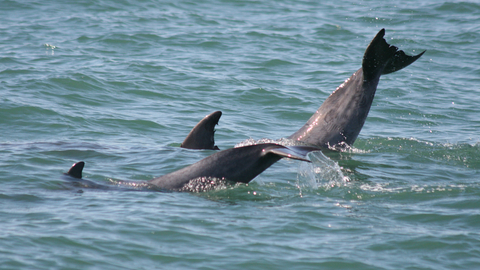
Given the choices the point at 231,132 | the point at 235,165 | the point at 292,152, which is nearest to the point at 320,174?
the point at 235,165

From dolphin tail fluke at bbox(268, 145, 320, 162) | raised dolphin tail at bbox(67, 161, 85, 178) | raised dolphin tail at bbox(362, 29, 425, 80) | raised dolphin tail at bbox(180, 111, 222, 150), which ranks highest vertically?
raised dolphin tail at bbox(362, 29, 425, 80)

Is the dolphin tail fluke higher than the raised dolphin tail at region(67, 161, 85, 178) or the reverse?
higher

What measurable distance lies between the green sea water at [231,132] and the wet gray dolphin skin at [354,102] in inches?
22.7

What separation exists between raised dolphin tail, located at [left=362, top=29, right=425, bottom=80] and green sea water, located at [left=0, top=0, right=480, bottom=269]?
1592 mm

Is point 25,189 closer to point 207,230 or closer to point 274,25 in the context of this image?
point 207,230

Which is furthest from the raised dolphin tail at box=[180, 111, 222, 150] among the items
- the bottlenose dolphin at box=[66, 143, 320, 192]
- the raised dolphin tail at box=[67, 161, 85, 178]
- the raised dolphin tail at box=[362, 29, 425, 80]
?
the raised dolphin tail at box=[362, 29, 425, 80]

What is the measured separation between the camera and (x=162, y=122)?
13.2 meters

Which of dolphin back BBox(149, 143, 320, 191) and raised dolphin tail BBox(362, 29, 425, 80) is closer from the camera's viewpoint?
dolphin back BBox(149, 143, 320, 191)

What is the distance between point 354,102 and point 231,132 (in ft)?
10.9

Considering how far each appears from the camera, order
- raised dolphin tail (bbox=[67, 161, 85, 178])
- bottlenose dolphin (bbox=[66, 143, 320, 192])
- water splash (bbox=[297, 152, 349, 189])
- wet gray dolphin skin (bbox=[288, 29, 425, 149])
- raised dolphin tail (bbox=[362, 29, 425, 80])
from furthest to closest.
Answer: wet gray dolphin skin (bbox=[288, 29, 425, 149]) < raised dolphin tail (bbox=[362, 29, 425, 80]) < water splash (bbox=[297, 152, 349, 189]) < raised dolphin tail (bbox=[67, 161, 85, 178]) < bottlenose dolphin (bbox=[66, 143, 320, 192])

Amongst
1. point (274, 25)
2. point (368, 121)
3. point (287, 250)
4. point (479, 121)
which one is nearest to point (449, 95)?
point (479, 121)

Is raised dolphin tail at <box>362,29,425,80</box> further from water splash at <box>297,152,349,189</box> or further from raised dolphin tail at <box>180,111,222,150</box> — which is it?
raised dolphin tail at <box>180,111,222,150</box>

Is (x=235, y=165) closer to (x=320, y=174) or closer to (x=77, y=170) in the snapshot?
(x=320, y=174)

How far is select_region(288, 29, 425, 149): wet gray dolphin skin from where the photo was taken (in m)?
10.1
